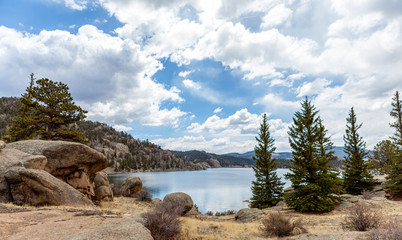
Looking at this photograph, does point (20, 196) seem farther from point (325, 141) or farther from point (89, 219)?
point (325, 141)

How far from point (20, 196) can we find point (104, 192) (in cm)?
1360

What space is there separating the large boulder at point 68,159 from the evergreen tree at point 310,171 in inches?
759

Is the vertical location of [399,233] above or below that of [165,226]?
above

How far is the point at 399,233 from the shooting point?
20.1 feet

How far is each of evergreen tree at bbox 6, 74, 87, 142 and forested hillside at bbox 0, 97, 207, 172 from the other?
88.7 meters

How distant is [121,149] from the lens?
155 metres

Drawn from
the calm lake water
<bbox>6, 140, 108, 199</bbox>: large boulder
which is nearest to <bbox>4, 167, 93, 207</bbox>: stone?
<bbox>6, 140, 108, 199</bbox>: large boulder

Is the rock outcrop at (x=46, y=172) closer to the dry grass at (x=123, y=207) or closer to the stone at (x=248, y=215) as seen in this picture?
the dry grass at (x=123, y=207)

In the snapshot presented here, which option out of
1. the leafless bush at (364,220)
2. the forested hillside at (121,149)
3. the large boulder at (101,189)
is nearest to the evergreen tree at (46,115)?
the large boulder at (101,189)

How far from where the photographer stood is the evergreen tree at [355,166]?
96.1 ft

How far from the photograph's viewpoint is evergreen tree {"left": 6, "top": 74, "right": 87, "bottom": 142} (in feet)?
90.0

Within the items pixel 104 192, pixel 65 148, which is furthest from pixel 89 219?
pixel 104 192

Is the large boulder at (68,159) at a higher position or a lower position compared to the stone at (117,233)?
higher

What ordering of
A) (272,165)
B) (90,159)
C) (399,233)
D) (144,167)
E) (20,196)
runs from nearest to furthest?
(399,233) → (20,196) → (90,159) → (272,165) → (144,167)
